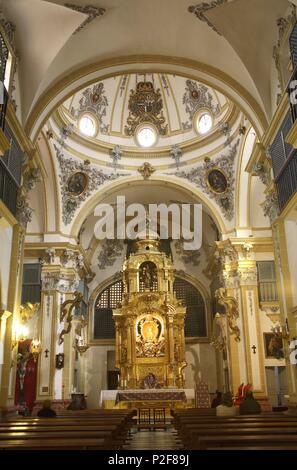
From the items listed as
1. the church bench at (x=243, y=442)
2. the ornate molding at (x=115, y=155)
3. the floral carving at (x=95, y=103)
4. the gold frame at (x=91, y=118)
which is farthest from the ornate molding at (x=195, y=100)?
the church bench at (x=243, y=442)

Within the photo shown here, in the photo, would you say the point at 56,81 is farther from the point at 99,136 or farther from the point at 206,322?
the point at 206,322

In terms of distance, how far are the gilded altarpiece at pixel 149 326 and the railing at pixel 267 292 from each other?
5669mm

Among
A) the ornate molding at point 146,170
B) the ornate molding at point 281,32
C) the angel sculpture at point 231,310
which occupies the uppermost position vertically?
the ornate molding at point 146,170

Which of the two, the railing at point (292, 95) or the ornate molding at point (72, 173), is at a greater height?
the ornate molding at point (72, 173)

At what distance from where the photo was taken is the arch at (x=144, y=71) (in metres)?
12.8

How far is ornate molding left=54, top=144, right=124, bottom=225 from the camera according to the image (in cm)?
1997

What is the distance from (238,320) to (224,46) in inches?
412

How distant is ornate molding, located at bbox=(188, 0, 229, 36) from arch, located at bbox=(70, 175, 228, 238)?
31.5 feet

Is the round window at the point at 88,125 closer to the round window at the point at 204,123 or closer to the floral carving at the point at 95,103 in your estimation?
the floral carving at the point at 95,103

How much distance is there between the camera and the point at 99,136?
21.8m

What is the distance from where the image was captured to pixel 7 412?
10.0 meters

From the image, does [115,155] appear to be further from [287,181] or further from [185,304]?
[287,181]

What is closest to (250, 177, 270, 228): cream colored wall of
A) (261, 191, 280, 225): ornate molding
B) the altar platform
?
(261, 191, 280, 225): ornate molding

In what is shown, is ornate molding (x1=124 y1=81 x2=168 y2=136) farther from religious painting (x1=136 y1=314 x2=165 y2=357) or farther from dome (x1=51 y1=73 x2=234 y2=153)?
religious painting (x1=136 y1=314 x2=165 y2=357)
